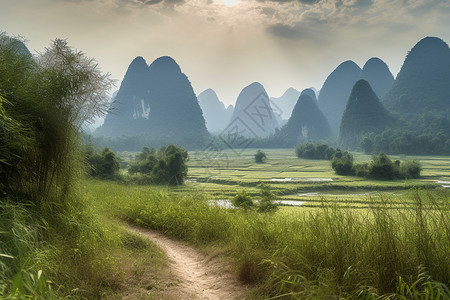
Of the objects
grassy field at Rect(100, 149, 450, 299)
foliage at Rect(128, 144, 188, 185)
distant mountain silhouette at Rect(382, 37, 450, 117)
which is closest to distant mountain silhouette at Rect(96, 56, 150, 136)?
distant mountain silhouette at Rect(382, 37, 450, 117)

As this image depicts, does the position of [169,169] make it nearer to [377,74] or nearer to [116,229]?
[116,229]

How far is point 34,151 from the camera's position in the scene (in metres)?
2.91

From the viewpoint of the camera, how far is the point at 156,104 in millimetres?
57156

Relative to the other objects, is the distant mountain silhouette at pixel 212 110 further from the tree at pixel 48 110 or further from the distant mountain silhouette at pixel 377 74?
the tree at pixel 48 110

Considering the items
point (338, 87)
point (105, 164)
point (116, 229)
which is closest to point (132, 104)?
point (105, 164)

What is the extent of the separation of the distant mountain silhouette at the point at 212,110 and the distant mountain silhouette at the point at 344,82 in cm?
4039

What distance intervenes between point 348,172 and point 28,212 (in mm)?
17974

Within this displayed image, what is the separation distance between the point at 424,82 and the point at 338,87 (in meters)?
27.3

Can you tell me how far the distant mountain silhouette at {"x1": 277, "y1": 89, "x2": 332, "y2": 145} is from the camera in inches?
2290

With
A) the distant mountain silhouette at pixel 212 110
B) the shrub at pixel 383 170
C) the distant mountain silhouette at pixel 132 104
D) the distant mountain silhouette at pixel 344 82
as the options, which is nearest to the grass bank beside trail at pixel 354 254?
the shrub at pixel 383 170

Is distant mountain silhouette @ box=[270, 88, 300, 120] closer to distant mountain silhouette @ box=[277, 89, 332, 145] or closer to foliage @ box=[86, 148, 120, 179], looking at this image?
distant mountain silhouette @ box=[277, 89, 332, 145]

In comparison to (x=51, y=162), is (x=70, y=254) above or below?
below

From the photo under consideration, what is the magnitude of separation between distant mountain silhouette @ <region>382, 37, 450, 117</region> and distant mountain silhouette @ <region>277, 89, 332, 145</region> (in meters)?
11.9

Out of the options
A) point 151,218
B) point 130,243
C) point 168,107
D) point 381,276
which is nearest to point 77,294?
point 130,243
